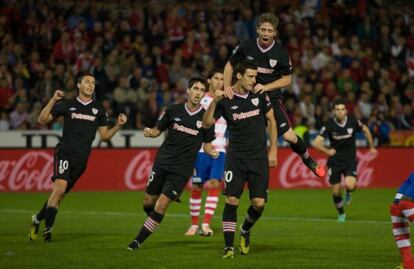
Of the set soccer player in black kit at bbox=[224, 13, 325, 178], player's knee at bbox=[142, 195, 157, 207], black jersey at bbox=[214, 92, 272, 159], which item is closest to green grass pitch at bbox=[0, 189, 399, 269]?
player's knee at bbox=[142, 195, 157, 207]

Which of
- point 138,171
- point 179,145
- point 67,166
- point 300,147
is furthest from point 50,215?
point 138,171

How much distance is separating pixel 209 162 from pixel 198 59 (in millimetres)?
13010

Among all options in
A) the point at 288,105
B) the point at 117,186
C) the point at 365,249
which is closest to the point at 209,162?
the point at 365,249

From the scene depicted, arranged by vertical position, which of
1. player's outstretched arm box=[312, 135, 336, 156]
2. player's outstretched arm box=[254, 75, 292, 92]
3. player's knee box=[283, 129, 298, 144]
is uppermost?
player's outstretched arm box=[254, 75, 292, 92]

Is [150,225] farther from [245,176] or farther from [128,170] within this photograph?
[128,170]

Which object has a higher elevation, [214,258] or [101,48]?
[101,48]

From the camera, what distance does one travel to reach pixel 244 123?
43.3 ft

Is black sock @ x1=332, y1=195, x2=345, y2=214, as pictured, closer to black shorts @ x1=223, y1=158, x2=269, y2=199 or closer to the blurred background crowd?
black shorts @ x1=223, y1=158, x2=269, y2=199

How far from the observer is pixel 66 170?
15.4 metres

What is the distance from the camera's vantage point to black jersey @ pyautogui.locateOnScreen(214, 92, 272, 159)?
13.2 metres

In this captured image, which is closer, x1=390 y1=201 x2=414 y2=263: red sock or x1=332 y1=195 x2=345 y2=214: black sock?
x1=390 y1=201 x2=414 y2=263: red sock

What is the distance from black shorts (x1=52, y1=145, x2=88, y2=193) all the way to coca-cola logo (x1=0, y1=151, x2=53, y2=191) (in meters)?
10.2

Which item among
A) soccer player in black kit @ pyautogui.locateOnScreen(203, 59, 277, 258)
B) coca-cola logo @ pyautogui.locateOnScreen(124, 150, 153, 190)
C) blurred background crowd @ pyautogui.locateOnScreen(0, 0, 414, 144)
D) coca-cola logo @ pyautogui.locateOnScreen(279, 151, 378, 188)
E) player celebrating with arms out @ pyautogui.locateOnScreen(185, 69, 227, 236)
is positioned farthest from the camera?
coca-cola logo @ pyautogui.locateOnScreen(279, 151, 378, 188)

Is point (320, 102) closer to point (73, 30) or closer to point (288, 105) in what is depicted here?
point (288, 105)
